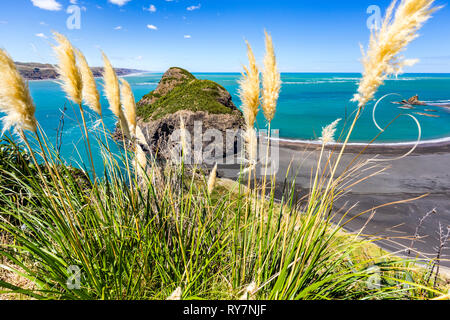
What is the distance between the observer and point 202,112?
2659 cm

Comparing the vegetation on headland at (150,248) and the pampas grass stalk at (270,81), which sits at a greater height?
the pampas grass stalk at (270,81)

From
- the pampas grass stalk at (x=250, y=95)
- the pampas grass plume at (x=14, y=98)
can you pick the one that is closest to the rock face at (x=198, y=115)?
the pampas grass stalk at (x=250, y=95)

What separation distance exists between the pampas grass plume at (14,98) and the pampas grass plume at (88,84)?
445 millimetres

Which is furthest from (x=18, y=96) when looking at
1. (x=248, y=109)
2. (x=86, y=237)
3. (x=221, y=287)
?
(x=221, y=287)

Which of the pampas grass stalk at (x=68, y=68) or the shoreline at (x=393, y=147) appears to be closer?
the pampas grass stalk at (x=68, y=68)

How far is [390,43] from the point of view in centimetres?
138

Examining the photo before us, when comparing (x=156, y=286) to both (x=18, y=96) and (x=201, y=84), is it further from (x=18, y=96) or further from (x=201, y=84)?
(x=201, y=84)

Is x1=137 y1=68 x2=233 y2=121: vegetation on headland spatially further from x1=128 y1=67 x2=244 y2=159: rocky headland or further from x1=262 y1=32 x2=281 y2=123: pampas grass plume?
x1=262 y1=32 x2=281 y2=123: pampas grass plume

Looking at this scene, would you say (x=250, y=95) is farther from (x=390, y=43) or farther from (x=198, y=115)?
(x=198, y=115)

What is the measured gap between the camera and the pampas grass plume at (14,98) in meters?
1.34

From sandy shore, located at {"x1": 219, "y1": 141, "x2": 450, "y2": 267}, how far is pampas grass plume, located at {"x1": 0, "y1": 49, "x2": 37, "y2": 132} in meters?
12.2

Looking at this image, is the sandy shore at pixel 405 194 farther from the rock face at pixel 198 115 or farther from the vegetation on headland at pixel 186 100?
the vegetation on headland at pixel 186 100

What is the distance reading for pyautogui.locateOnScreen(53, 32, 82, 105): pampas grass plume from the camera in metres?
1.62

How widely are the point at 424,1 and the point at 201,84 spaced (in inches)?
1261
